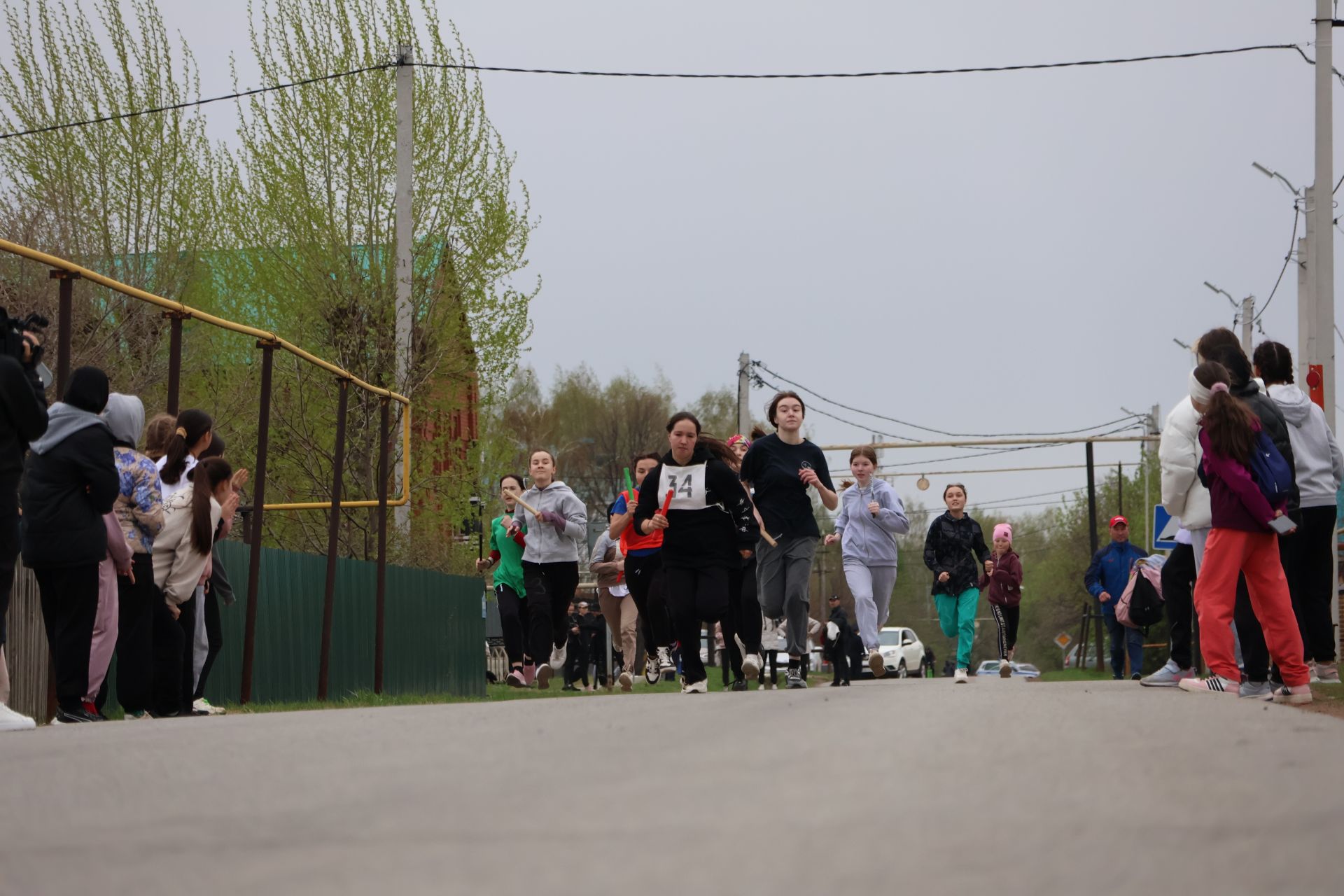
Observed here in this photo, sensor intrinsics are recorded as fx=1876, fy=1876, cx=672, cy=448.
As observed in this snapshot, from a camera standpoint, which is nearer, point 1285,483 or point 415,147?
point 1285,483

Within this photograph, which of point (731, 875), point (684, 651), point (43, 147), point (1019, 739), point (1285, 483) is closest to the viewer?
point (731, 875)

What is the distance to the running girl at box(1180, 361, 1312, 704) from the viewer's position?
9523 millimetres

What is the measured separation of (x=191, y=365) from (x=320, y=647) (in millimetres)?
16951

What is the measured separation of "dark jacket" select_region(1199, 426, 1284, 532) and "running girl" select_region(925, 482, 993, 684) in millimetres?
6620

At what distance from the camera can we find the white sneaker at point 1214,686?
10.1 metres

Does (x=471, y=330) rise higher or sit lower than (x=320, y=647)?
higher

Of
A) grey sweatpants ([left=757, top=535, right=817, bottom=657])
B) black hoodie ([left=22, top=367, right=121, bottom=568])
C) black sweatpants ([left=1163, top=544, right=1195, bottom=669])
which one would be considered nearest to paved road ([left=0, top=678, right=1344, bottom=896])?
black hoodie ([left=22, top=367, right=121, bottom=568])

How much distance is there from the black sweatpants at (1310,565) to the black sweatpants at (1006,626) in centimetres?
688

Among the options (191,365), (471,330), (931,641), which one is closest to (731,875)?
(471,330)

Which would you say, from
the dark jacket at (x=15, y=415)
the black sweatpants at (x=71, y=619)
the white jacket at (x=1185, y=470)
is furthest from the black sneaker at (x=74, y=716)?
the white jacket at (x=1185, y=470)

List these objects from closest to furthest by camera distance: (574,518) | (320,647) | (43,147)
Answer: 1. (320,647)
2. (574,518)
3. (43,147)

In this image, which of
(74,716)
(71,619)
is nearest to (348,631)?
(74,716)

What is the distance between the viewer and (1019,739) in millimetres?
6047

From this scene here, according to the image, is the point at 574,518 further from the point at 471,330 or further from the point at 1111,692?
the point at 471,330
